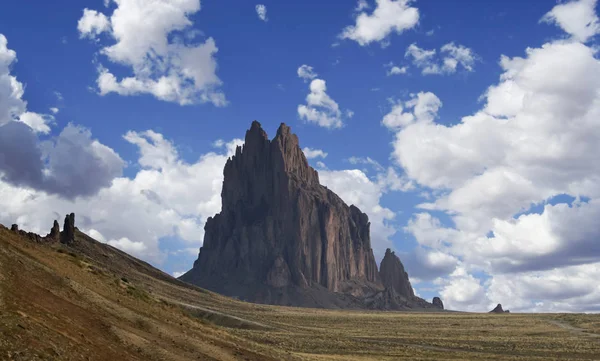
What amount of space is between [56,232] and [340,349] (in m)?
62.3

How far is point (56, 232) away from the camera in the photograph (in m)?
102

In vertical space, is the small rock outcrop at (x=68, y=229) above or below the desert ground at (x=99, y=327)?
above

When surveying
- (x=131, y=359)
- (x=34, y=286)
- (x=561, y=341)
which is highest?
(x=561, y=341)

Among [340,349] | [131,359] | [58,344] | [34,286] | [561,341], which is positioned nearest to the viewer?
[58,344]

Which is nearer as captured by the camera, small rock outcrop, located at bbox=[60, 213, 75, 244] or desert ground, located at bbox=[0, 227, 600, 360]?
desert ground, located at bbox=[0, 227, 600, 360]

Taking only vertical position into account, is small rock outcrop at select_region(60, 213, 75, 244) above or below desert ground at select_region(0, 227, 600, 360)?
above

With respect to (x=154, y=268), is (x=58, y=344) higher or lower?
lower

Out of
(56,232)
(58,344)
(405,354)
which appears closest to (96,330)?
(58,344)

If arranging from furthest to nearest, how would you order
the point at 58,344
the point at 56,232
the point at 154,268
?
1. the point at 154,268
2. the point at 56,232
3. the point at 58,344

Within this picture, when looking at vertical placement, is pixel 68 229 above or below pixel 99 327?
above

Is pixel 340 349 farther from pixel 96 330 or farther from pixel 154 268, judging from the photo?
pixel 154 268

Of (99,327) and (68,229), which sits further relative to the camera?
(68,229)

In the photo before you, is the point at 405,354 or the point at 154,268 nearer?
the point at 405,354

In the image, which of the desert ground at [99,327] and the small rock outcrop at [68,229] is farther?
the small rock outcrop at [68,229]
